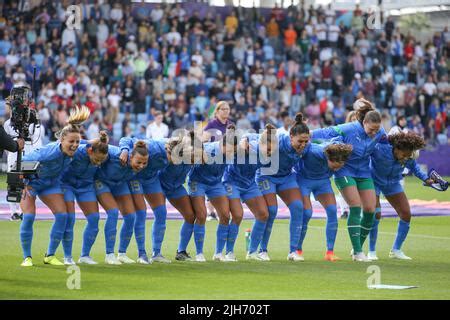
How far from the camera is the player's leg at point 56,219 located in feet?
43.4

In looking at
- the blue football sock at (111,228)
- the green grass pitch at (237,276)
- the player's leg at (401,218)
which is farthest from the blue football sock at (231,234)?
the player's leg at (401,218)

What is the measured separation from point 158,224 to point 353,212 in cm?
270

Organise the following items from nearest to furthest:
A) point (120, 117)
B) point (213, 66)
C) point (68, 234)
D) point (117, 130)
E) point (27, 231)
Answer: point (27, 231)
point (68, 234)
point (117, 130)
point (120, 117)
point (213, 66)

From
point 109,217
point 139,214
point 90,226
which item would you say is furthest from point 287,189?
point 90,226

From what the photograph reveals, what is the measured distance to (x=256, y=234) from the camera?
14516mm

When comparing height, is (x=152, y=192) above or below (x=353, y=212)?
above

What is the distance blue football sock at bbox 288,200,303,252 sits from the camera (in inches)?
570

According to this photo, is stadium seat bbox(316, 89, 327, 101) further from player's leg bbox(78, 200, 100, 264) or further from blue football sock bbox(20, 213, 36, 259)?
blue football sock bbox(20, 213, 36, 259)

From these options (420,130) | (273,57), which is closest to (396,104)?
(420,130)

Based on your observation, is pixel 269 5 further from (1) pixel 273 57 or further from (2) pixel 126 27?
(2) pixel 126 27

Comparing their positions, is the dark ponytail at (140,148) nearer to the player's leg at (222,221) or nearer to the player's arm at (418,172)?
the player's leg at (222,221)

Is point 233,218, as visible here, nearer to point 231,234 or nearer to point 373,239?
point 231,234

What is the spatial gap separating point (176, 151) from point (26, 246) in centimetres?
232

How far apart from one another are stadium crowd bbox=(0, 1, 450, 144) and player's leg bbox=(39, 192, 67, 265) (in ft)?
47.7
